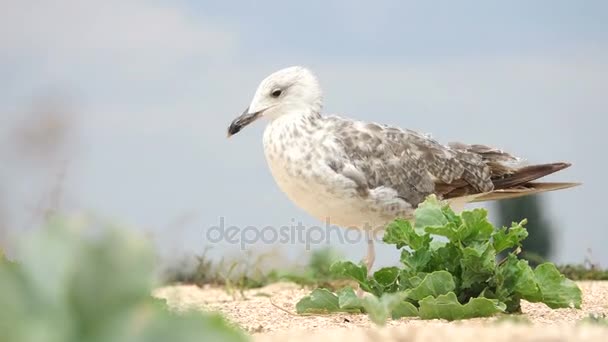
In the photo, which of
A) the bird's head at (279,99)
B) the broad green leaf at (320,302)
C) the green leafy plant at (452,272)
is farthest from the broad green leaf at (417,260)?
the bird's head at (279,99)

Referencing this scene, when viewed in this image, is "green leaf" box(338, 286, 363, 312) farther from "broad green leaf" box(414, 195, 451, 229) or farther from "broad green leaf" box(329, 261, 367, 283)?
"broad green leaf" box(414, 195, 451, 229)

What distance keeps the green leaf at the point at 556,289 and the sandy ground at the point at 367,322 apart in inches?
3.7

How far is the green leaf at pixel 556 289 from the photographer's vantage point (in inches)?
228

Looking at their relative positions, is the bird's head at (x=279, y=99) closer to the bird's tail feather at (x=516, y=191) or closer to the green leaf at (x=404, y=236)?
the bird's tail feather at (x=516, y=191)

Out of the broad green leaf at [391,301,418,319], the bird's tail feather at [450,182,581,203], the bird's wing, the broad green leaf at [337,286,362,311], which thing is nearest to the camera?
the broad green leaf at [391,301,418,319]

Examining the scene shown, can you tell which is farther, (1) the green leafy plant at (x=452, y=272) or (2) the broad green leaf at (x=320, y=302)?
(2) the broad green leaf at (x=320, y=302)

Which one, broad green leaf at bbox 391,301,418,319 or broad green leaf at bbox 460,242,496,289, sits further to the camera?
broad green leaf at bbox 460,242,496,289

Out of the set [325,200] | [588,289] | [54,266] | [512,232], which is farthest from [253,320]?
[54,266]

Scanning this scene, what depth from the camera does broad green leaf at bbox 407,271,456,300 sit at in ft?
17.9

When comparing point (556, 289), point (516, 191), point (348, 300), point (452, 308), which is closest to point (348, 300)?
point (348, 300)

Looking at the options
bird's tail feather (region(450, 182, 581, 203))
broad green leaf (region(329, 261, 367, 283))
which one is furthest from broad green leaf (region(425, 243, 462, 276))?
bird's tail feather (region(450, 182, 581, 203))

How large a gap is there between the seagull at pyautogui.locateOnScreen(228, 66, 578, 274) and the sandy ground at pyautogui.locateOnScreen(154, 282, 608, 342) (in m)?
0.88

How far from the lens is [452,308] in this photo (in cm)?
530

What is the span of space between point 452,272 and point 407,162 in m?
1.74
